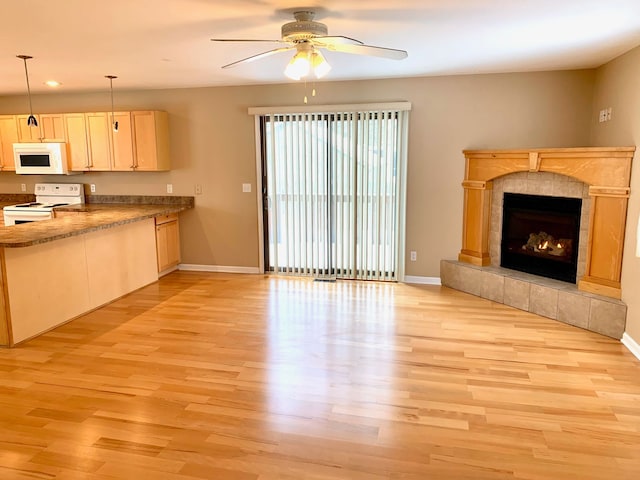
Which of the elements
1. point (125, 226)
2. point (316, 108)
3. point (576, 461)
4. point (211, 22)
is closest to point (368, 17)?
point (211, 22)

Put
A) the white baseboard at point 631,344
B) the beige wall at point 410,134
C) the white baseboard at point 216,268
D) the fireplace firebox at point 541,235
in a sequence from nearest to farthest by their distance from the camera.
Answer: the white baseboard at point 631,344
the fireplace firebox at point 541,235
the beige wall at point 410,134
the white baseboard at point 216,268

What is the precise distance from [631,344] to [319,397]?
260 centimetres

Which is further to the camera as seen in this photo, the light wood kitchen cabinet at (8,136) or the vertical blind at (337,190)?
the light wood kitchen cabinet at (8,136)

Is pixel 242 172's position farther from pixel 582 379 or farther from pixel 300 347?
pixel 582 379

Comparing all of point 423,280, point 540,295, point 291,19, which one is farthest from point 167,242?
point 540,295

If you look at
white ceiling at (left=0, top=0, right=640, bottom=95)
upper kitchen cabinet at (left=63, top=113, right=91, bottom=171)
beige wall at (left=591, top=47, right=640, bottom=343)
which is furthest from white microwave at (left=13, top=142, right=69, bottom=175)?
beige wall at (left=591, top=47, right=640, bottom=343)

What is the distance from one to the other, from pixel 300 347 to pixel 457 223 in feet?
8.83

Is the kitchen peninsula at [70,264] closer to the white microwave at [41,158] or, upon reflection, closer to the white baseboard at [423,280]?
the white microwave at [41,158]

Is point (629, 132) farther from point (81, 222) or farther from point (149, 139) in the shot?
point (149, 139)

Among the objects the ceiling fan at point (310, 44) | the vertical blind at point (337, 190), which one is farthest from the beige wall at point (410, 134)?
the ceiling fan at point (310, 44)

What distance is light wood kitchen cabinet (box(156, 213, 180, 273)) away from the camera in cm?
577

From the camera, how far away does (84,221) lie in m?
4.50

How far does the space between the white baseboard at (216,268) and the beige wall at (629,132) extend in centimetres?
416

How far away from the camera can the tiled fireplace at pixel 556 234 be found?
3.92 metres
